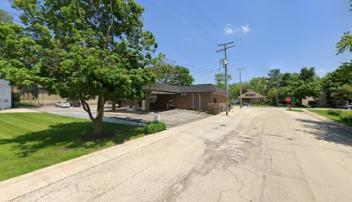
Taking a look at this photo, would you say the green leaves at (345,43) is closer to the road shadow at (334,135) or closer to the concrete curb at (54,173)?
the road shadow at (334,135)

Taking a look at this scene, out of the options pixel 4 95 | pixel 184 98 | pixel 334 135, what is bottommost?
pixel 334 135

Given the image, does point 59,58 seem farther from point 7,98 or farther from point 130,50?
point 7,98

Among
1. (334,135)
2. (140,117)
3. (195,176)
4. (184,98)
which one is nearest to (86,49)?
(195,176)

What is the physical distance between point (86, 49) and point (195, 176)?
7.27m

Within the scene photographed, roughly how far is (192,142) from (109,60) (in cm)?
606

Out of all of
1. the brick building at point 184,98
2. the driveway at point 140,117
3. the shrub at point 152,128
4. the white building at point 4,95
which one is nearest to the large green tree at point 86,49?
the shrub at point 152,128

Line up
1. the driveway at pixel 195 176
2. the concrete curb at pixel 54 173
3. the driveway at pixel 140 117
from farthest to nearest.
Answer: the driveway at pixel 140 117 → the concrete curb at pixel 54 173 → the driveway at pixel 195 176

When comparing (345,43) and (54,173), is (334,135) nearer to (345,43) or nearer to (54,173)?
(345,43)

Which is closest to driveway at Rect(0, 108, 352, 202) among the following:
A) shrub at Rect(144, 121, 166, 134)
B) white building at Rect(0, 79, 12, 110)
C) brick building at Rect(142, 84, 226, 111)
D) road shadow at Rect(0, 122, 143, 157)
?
road shadow at Rect(0, 122, 143, 157)

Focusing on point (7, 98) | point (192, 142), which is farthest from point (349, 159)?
point (7, 98)

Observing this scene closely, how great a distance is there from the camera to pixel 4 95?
27953 millimetres

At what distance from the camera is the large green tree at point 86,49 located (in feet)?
26.9

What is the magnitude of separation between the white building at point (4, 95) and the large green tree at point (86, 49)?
25.5m

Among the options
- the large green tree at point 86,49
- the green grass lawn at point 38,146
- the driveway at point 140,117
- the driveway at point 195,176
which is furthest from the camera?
the driveway at point 140,117
